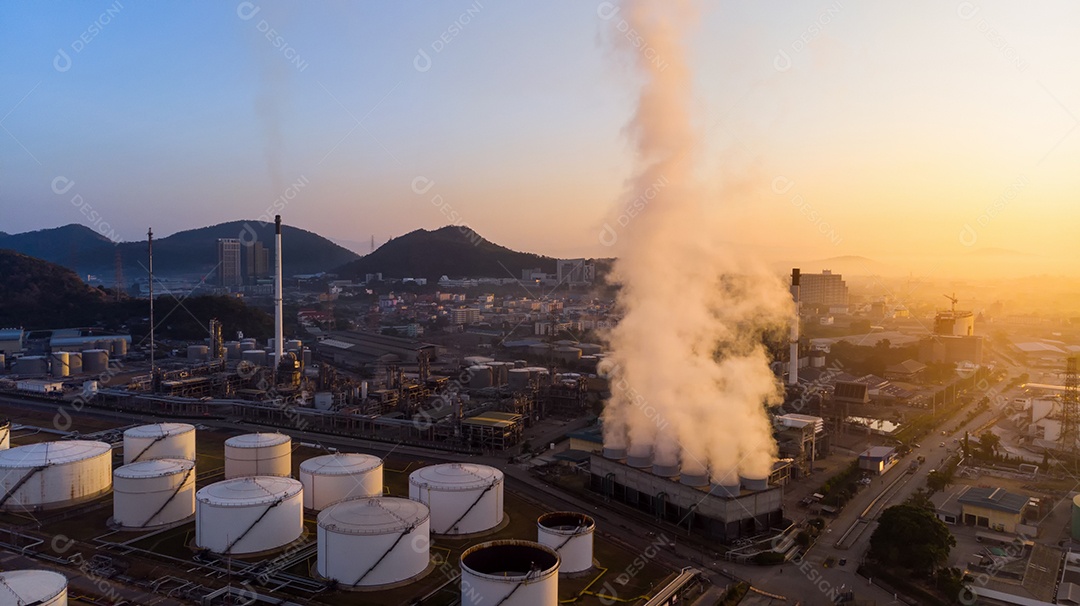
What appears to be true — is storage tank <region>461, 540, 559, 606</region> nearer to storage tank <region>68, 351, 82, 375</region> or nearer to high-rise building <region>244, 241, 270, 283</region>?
storage tank <region>68, 351, 82, 375</region>

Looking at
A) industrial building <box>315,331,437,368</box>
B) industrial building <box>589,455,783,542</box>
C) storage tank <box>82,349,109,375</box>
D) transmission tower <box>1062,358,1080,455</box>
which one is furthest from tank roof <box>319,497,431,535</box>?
storage tank <box>82,349,109,375</box>

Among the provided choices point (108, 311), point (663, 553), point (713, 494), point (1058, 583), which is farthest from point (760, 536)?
point (108, 311)

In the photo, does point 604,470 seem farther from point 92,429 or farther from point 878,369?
point 878,369

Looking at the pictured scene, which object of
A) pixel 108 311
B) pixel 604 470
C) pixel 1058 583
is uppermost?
pixel 108 311

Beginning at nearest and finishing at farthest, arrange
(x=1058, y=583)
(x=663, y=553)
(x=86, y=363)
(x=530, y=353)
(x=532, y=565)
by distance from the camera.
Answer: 1. (x=532, y=565)
2. (x=1058, y=583)
3. (x=663, y=553)
4. (x=86, y=363)
5. (x=530, y=353)

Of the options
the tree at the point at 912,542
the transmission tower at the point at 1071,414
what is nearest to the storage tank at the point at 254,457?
the tree at the point at 912,542

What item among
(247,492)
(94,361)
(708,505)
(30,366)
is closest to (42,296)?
(30,366)
